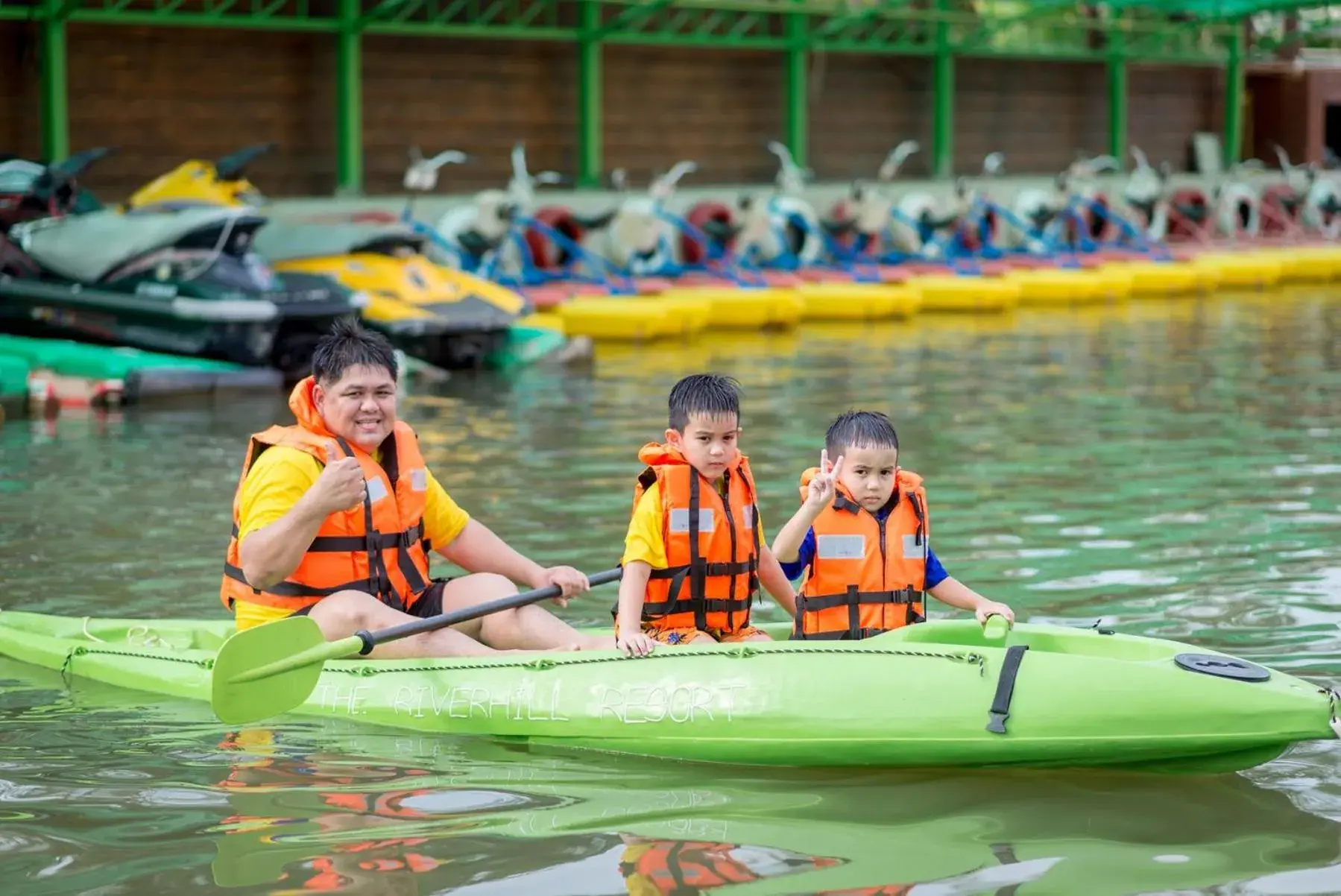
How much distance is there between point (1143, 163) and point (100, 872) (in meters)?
18.0

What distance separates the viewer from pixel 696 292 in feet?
47.7

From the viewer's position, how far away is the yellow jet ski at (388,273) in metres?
11.6

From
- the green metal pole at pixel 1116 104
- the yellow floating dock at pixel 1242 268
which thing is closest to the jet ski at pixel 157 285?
the yellow floating dock at pixel 1242 268

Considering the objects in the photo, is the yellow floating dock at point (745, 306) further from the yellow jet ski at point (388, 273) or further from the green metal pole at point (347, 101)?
the green metal pole at point (347, 101)

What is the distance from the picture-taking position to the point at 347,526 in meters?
4.44

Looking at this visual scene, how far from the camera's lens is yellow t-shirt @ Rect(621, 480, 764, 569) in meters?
4.25

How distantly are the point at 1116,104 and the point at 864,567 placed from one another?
2014 centimetres

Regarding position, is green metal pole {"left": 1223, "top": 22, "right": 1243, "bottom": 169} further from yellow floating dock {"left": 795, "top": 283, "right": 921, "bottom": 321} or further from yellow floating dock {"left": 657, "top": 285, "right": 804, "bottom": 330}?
yellow floating dock {"left": 657, "top": 285, "right": 804, "bottom": 330}

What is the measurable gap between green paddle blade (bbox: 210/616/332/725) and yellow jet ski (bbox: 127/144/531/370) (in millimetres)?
7335

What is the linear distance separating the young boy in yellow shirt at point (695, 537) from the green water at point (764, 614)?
346mm

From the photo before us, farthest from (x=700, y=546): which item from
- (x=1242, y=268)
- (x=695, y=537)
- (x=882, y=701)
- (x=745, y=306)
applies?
(x=1242, y=268)

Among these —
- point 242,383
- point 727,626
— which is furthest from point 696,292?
point 727,626

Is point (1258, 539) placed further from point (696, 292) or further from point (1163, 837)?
point (696, 292)

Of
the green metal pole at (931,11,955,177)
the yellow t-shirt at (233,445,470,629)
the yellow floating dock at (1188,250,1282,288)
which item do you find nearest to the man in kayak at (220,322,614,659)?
the yellow t-shirt at (233,445,470,629)
